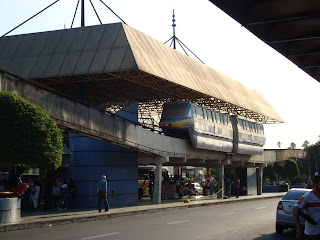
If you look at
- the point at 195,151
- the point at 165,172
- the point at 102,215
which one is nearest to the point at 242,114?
the point at 165,172

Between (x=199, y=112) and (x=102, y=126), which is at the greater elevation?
(x=199, y=112)

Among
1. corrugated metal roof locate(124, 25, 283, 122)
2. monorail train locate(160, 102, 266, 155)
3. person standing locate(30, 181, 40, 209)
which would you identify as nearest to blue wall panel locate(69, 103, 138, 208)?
person standing locate(30, 181, 40, 209)

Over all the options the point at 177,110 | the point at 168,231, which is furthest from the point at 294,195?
the point at 177,110

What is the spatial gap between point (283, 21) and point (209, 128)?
28296 millimetres

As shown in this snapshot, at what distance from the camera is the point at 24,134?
17.7m

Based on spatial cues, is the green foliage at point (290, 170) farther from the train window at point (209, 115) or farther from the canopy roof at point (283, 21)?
the canopy roof at point (283, 21)

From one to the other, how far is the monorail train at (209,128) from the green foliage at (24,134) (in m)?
16.4

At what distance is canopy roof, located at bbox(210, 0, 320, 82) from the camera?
8.51 m

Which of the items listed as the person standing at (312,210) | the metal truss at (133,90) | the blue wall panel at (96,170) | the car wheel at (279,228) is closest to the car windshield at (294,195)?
the car wheel at (279,228)

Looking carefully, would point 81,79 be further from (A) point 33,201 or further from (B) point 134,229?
(B) point 134,229

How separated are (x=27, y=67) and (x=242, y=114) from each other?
1025 inches

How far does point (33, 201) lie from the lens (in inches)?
1018

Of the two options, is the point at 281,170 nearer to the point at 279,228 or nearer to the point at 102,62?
the point at 102,62

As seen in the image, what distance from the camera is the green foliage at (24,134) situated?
17.4 meters
